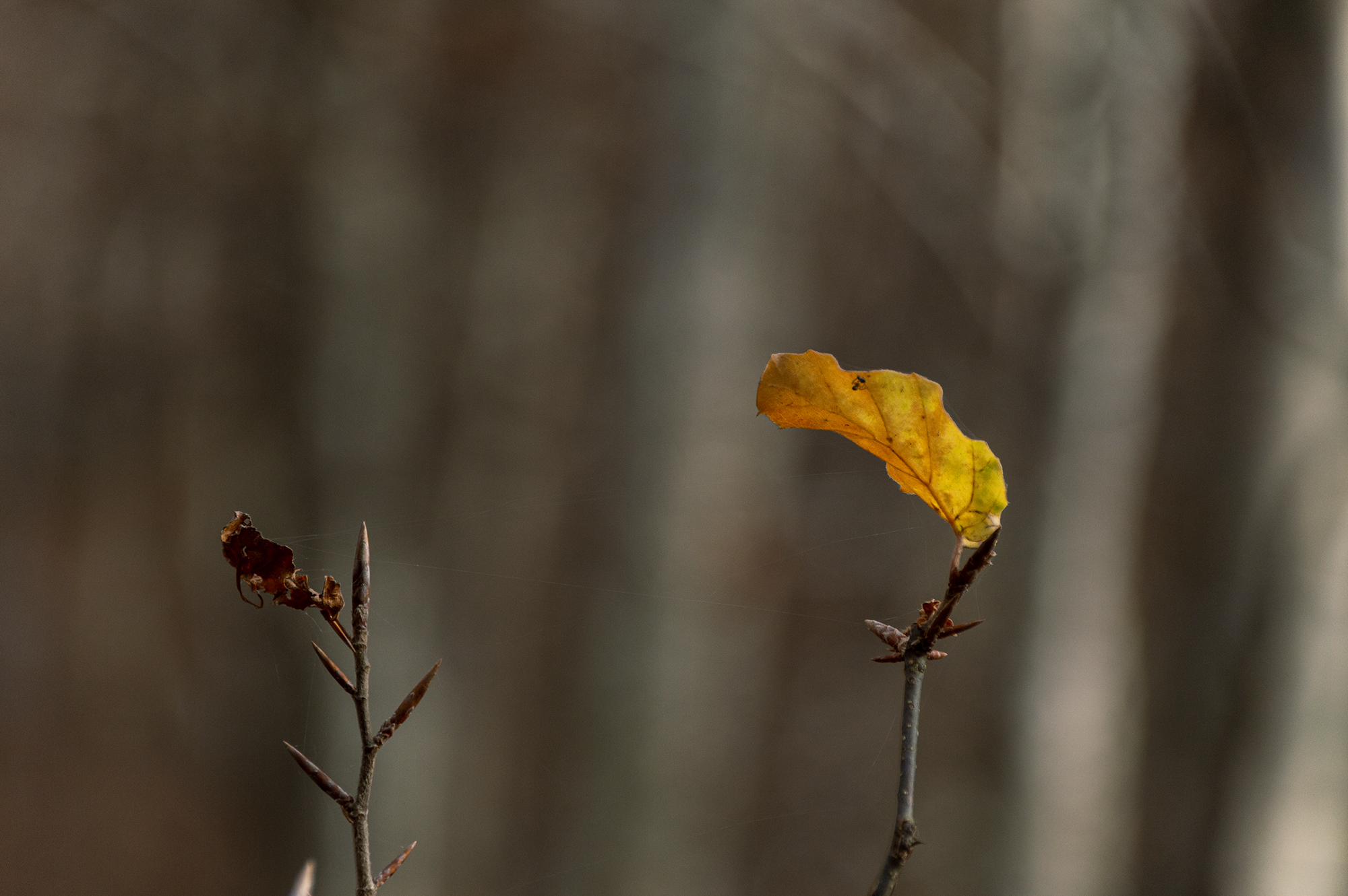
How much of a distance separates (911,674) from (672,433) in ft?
1.56

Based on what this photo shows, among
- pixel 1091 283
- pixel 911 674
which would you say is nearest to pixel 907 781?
pixel 911 674

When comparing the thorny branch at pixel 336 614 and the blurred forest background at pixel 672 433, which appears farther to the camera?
the blurred forest background at pixel 672 433

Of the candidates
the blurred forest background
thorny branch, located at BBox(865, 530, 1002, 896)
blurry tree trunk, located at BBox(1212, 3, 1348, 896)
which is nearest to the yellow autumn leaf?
thorny branch, located at BBox(865, 530, 1002, 896)

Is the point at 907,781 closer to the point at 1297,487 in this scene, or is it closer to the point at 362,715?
the point at 362,715

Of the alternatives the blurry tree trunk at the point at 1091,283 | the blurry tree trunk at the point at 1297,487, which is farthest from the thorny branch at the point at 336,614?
the blurry tree trunk at the point at 1297,487

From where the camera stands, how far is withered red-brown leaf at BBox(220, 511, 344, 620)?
0.09 m

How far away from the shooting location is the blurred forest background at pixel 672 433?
0.49m

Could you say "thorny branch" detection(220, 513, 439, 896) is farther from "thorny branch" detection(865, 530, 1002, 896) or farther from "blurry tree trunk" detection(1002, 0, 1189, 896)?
"blurry tree trunk" detection(1002, 0, 1189, 896)

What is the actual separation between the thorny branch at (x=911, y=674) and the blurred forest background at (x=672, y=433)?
466mm

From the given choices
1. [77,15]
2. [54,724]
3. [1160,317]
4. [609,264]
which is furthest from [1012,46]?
[54,724]

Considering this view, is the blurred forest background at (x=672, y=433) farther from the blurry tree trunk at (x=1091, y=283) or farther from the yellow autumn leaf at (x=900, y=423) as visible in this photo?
the yellow autumn leaf at (x=900, y=423)

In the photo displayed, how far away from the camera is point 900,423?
95 mm

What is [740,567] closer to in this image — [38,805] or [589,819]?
[589,819]

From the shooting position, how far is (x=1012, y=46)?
0.57m
